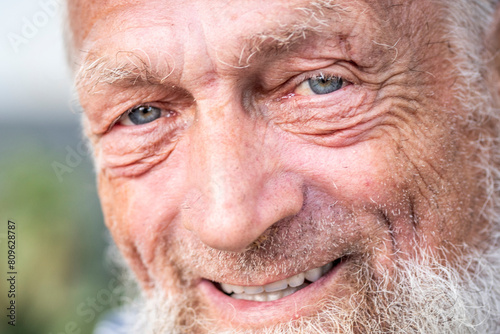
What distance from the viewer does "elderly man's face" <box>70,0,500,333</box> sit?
1.64 m

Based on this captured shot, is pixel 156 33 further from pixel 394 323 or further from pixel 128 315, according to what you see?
pixel 128 315

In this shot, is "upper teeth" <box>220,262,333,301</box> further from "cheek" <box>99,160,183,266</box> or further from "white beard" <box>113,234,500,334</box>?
"cheek" <box>99,160,183,266</box>

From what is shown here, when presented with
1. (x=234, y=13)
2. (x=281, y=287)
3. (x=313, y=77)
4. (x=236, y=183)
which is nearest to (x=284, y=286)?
(x=281, y=287)

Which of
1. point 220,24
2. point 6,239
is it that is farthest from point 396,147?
point 6,239

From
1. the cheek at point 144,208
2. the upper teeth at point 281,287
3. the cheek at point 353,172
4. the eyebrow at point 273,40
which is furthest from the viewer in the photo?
the cheek at point 144,208

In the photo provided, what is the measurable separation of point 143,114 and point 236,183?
0.73m

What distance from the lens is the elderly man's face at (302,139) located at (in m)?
1.64

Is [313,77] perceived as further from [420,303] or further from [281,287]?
[420,303]

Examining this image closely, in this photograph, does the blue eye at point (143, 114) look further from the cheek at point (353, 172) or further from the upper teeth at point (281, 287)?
the upper teeth at point (281, 287)

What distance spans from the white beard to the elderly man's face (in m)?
0.03

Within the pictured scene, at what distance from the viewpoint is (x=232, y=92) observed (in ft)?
5.61

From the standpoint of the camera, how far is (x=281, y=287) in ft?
6.07

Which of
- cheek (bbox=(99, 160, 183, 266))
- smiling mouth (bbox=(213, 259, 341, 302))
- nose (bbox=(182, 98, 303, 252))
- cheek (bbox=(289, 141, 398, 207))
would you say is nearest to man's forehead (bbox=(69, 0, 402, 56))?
nose (bbox=(182, 98, 303, 252))

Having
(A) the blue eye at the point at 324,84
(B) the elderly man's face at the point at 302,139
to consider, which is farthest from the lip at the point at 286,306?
(A) the blue eye at the point at 324,84
